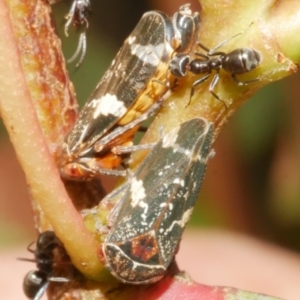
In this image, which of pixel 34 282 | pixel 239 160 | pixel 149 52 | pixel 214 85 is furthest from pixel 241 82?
pixel 239 160

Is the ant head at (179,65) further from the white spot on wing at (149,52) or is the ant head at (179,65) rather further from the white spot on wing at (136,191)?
the white spot on wing at (136,191)

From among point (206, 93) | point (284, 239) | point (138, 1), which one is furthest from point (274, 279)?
point (206, 93)

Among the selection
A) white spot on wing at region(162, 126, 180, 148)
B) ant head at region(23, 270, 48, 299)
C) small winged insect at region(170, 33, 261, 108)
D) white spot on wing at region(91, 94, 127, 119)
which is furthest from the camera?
ant head at region(23, 270, 48, 299)

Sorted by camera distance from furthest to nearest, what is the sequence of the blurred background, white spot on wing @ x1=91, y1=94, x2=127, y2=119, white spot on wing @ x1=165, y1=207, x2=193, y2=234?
the blurred background < white spot on wing @ x1=91, y1=94, x2=127, y2=119 < white spot on wing @ x1=165, y1=207, x2=193, y2=234

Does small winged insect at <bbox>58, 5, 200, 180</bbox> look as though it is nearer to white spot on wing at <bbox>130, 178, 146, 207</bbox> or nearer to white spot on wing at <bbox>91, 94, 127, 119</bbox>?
white spot on wing at <bbox>91, 94, 127, 119</bbox>

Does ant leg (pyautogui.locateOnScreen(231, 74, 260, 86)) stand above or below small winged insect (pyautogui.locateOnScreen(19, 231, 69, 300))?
above

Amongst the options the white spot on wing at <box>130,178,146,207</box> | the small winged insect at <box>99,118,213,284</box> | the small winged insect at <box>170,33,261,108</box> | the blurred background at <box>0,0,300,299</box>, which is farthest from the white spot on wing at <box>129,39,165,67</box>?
the blurred background at <box>0,0,300,299</box>
